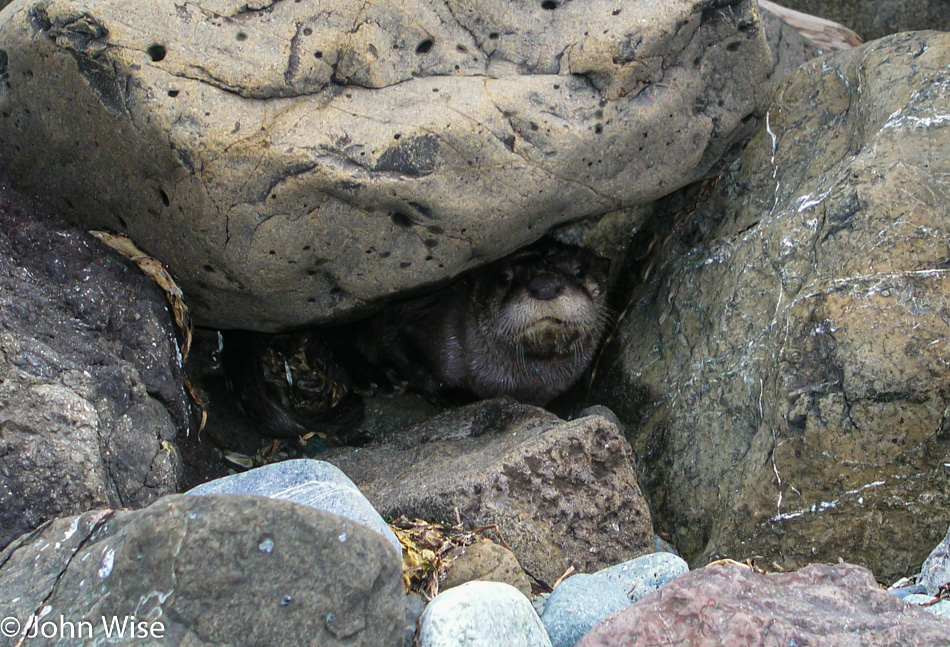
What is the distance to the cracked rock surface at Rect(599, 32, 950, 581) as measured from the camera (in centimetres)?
262

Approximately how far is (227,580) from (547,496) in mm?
1383

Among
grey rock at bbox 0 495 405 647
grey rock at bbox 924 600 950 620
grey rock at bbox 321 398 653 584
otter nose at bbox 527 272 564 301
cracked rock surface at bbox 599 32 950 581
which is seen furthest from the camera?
otter nose at bbox 527 272 564 301

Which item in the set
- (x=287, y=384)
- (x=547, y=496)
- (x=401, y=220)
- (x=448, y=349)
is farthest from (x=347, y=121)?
(x=448, y=349)

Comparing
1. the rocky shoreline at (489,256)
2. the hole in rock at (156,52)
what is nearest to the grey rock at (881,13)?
the rocky shoreline at (489,256)

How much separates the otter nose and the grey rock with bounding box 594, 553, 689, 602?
1586 millimetres

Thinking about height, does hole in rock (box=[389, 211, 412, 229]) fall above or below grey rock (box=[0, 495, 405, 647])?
above

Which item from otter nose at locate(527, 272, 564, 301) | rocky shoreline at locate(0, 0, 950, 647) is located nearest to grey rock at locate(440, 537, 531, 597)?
rocky shoreline at locate(0, 0, 950, 647)

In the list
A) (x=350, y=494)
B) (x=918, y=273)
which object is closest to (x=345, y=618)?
(x=350, y=494)

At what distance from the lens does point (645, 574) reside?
2.38 m

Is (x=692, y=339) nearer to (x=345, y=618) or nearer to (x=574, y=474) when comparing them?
(x=574, y=474)

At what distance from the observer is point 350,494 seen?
2279mm

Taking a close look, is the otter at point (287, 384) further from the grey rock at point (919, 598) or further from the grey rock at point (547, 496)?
the grey rock at point (919, 598)

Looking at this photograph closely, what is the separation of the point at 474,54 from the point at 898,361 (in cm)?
158

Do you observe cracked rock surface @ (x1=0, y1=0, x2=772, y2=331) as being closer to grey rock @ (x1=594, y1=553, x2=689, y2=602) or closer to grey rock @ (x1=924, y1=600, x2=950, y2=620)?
grey rock @ (x1=594, y1=553, x2=689, y2=602)
